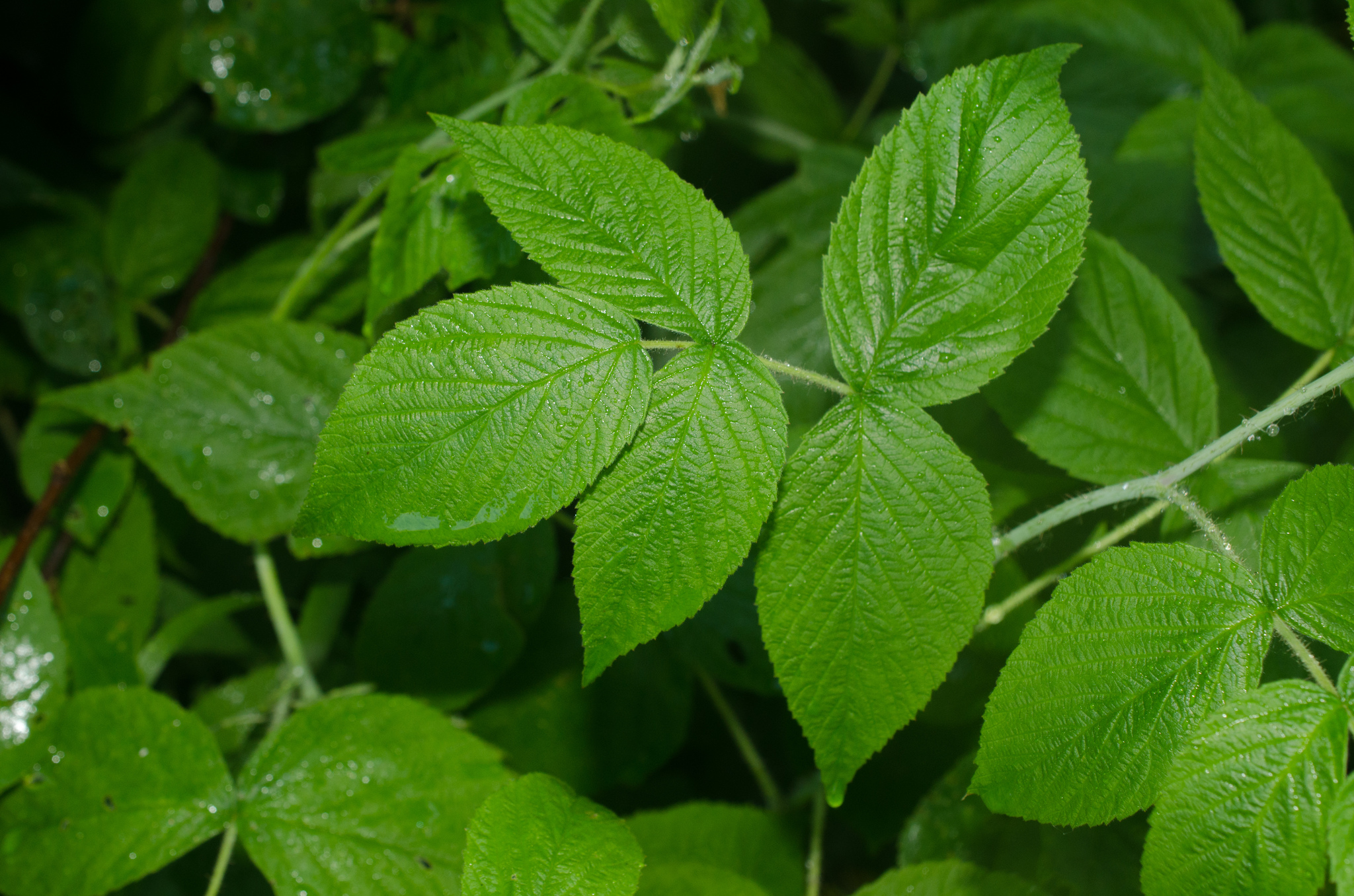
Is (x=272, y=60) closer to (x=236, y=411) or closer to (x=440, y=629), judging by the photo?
(x=236, y=411)

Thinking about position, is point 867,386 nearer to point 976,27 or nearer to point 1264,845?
point 1264,845

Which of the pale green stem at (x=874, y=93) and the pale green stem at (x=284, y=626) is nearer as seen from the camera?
the pale green stem at (x=284, y=626)

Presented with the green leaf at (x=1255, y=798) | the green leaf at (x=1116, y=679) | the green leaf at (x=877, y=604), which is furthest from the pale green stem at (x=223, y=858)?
the green leaf at (x=1255, y=798)

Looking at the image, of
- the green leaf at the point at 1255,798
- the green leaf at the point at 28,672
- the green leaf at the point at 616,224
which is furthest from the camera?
the green leaf at the point at 28,672

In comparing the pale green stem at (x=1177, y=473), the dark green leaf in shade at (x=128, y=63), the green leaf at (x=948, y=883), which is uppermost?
the dark green leaf in shade at (x=128, y=63)

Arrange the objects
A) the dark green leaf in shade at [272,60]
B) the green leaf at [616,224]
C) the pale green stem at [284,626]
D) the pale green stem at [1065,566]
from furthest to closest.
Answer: the dark green leaf in shade at [272,60]
the pale green stem at [284,626]
the pale green stem at [1065,566]
the green leaf at [616,224]

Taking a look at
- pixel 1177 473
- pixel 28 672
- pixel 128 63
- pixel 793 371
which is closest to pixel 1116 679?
pixel 1177 473

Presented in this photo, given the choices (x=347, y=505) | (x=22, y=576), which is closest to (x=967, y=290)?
(x=347, y=505)

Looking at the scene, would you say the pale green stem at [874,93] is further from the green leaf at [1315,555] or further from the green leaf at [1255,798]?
the green leaf at [1255,798]
